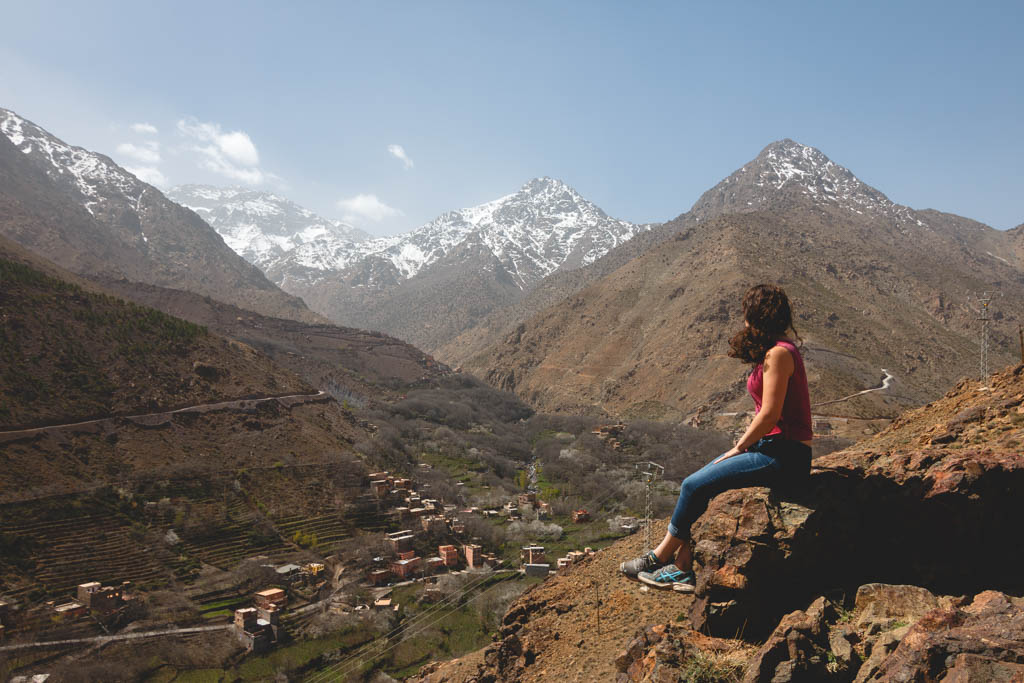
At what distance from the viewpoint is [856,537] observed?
4562 millimetres

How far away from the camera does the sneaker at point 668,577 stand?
5.05 m

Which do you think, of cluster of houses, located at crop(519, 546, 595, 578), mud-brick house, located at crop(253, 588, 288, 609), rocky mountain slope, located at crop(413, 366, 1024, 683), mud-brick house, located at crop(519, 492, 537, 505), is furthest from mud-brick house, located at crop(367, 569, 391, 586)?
rocky mountain slope, located at crop(413, 366, 1024, 683)

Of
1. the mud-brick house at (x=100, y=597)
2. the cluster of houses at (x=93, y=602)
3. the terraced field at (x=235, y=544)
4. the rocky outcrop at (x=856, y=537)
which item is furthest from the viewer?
the terraced field at (x=235, y=544)

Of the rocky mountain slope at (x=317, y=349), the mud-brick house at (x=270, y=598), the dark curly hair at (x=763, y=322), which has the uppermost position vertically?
the rocky mountain slope at (x=317, y=349)

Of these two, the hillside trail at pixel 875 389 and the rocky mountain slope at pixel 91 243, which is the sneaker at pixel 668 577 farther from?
the rocky mountain slope at pixel 91 243

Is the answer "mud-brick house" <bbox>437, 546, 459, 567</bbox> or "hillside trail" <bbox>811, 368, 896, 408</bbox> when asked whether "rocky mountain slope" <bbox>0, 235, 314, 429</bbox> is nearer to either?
"mud-brick house" <bbox>437, 546, 459, 567</bbox>

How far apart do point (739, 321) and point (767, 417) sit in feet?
Answer: 283

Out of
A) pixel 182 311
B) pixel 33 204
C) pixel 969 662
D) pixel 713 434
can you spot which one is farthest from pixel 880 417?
pixel 33 204

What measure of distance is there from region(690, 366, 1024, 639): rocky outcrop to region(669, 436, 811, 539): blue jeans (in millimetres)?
175

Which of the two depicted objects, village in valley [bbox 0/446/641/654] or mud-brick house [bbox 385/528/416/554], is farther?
mud-brick house [bbox 385/528/416/554]

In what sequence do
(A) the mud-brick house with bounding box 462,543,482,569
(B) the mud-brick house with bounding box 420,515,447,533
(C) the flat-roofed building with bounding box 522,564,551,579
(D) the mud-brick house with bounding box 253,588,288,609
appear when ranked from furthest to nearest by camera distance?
(B) the mud-brick house with bounding box 420,515,447,533
(A) the mud-brick house with bounding box 462,543,482,569
(C) the flat-roofed building with bounding box 522,564,551,579
(D) the mud-brick house with bounding box 253,588,288,609

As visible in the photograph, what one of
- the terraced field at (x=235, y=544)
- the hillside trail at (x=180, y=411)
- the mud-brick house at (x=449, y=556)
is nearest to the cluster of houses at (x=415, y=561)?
the mud-brick house at (x=449, y=556)

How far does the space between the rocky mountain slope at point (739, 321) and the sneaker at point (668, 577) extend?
5714cm

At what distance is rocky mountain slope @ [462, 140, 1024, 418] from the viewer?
73.8m
